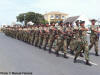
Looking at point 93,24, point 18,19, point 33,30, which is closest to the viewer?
point 93,24

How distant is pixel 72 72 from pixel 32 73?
1307 millimetres

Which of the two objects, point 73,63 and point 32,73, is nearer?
point 32,73

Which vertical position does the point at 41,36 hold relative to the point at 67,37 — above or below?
below

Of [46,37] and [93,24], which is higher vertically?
[93,24]

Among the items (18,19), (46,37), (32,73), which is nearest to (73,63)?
(32,73)

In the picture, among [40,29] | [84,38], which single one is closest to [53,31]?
[40,29]

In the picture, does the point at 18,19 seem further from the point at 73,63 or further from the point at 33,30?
the point at 73,63

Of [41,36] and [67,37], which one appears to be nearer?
[67,37]

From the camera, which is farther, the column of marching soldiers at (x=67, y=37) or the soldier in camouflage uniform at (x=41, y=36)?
the soldier in camouflage uniform at (x=41, y=36)

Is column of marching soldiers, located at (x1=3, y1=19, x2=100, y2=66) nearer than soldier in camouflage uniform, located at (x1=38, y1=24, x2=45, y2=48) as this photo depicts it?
Yes

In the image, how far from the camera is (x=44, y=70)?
9336mm

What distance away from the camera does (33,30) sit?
2056cm

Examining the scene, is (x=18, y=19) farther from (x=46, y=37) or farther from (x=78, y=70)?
(x=78, y=70)

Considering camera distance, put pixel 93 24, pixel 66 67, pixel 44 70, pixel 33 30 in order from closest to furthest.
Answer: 1. pixel 44 70
2. pixel 66 67
3. pixel 93 24
4. pixel 33 30
